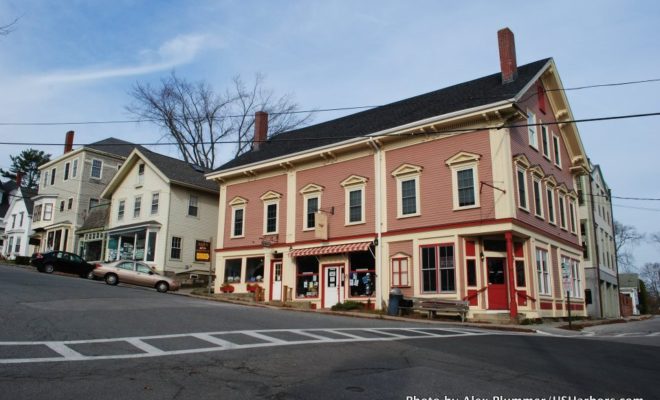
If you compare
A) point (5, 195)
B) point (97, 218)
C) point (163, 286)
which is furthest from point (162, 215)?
point (5, 195)

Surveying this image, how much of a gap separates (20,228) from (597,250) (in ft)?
173

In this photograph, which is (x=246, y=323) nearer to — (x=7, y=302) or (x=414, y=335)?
(x=414, y=335)

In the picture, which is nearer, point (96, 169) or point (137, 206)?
point (137, 206)

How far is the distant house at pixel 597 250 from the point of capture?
34094mm

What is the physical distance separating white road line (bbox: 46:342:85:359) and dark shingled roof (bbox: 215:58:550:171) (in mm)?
15680

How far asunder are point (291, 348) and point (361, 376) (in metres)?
2.46

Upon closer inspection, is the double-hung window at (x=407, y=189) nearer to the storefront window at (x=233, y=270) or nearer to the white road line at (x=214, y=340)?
the storefront window at (x=233, y=270)

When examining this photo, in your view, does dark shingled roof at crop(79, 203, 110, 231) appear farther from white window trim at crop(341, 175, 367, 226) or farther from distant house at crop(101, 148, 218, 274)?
white window trim at crop(341, 175, 367, 226)

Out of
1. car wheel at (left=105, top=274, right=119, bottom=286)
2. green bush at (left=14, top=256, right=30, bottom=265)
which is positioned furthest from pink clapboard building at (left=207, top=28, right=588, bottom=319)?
green bush at (left=14, top=256, right=30, bottom=265)

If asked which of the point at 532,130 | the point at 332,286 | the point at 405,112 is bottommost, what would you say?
the point at 332,286

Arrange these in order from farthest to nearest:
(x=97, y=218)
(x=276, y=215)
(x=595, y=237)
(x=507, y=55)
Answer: (x=97, y=218) → (x=595, y=237) → (x=276, y=215) → (x=507, y=55)

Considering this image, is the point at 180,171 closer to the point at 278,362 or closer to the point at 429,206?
the point at 429,206

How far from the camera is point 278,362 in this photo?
8352 millimetres

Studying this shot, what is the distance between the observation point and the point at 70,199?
155 feet
